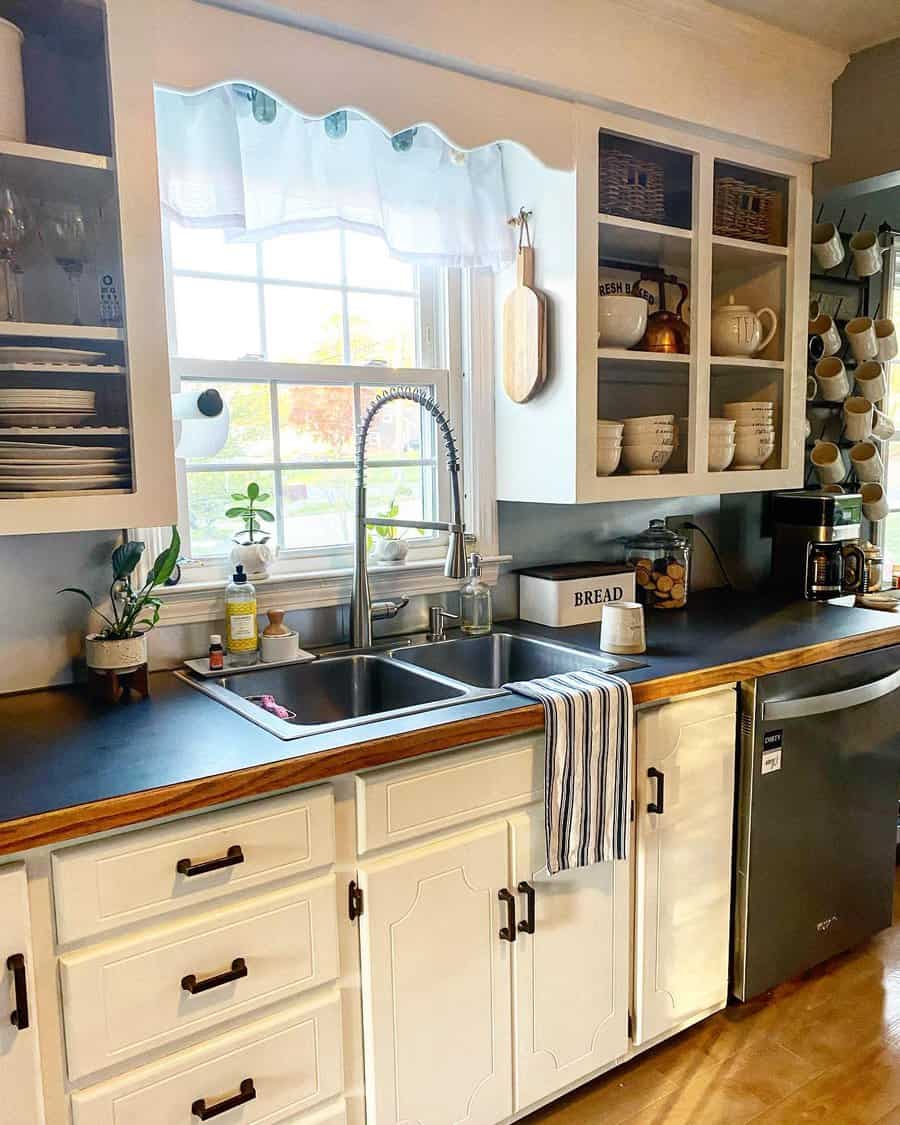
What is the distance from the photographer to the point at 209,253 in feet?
6.43

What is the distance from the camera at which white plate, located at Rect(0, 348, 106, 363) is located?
146cm

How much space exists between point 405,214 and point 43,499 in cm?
109

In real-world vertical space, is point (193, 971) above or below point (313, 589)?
below

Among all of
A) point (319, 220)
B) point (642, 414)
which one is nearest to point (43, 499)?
point (319, 220)

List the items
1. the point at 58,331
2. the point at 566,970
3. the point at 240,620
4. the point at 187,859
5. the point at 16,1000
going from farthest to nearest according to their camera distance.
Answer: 1. the point at 240,620
2. the point at 566,970
3. the point at 58,331
4. the point at 187,859
5. the point at 16,1000

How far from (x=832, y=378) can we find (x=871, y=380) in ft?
0.68

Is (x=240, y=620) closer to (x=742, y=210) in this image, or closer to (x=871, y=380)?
(x=742, y=210)

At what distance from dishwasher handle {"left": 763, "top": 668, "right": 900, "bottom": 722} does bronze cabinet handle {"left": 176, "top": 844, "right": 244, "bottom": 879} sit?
1.22m

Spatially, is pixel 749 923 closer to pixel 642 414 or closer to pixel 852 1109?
pixel 852 1109

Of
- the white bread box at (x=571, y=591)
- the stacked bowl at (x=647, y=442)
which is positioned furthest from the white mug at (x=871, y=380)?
the white bread box at (x=571, y=591)

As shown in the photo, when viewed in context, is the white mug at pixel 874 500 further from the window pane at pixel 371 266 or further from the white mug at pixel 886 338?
the window pane at pixel 371 266

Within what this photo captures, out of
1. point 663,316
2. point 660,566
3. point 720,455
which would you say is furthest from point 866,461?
point 663,316

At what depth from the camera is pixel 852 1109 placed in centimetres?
183

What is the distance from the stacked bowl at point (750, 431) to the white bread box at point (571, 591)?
0.49 metres
